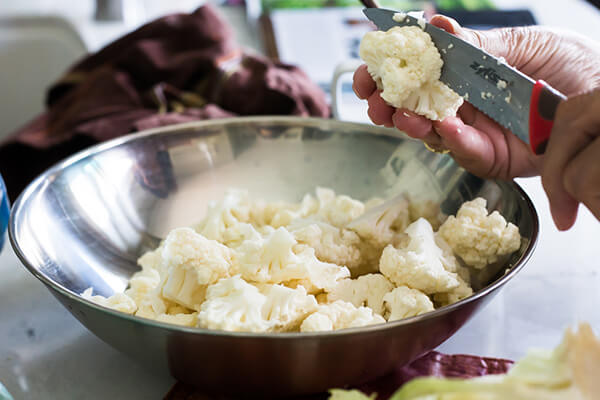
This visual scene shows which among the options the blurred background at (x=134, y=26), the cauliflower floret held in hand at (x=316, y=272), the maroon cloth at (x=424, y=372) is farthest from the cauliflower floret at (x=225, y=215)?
the blurred background at (x=134, y=26)

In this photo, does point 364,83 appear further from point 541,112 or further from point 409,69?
point 541,112

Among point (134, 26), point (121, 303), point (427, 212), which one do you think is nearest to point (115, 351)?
point (121, 303)

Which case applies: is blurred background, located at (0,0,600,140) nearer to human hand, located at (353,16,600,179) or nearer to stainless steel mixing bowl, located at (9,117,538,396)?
stainless steel mixing bowl, located at (9,117,538,396)

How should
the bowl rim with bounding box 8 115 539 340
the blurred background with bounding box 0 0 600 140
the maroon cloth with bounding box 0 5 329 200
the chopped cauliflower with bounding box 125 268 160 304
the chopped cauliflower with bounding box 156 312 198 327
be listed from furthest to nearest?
the blurred background with bounding box 0 0 600 140 → the maroon cloth with bounding box 0 5 329 200 → the chopped cauliflower with bounding box 125 268 160 304 → the chopped cauliflower with bounding box 156 312 198 327 → the bowl rim with bounding box 8 115 539 340

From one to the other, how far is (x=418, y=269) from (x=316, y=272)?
0.12 meters

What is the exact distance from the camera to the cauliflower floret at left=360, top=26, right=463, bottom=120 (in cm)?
68

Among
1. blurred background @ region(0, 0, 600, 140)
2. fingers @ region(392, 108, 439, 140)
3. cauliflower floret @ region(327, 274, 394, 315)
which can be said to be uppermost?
fingers @ region(392, 108, 439, 140)

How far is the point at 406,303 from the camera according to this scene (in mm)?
656

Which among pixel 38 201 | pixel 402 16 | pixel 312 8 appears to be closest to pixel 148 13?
pixel 312 8

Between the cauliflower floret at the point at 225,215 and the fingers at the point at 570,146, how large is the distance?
0.43 meters

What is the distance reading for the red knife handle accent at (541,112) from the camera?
0.57 metres

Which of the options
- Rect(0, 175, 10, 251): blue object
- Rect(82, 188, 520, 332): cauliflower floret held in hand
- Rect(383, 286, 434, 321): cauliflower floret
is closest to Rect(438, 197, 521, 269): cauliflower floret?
Rect(82, 188, 520, 332): cauliflower floret held in hand

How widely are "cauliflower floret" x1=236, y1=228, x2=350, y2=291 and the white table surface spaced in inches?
6.8

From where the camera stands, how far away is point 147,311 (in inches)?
27.5
